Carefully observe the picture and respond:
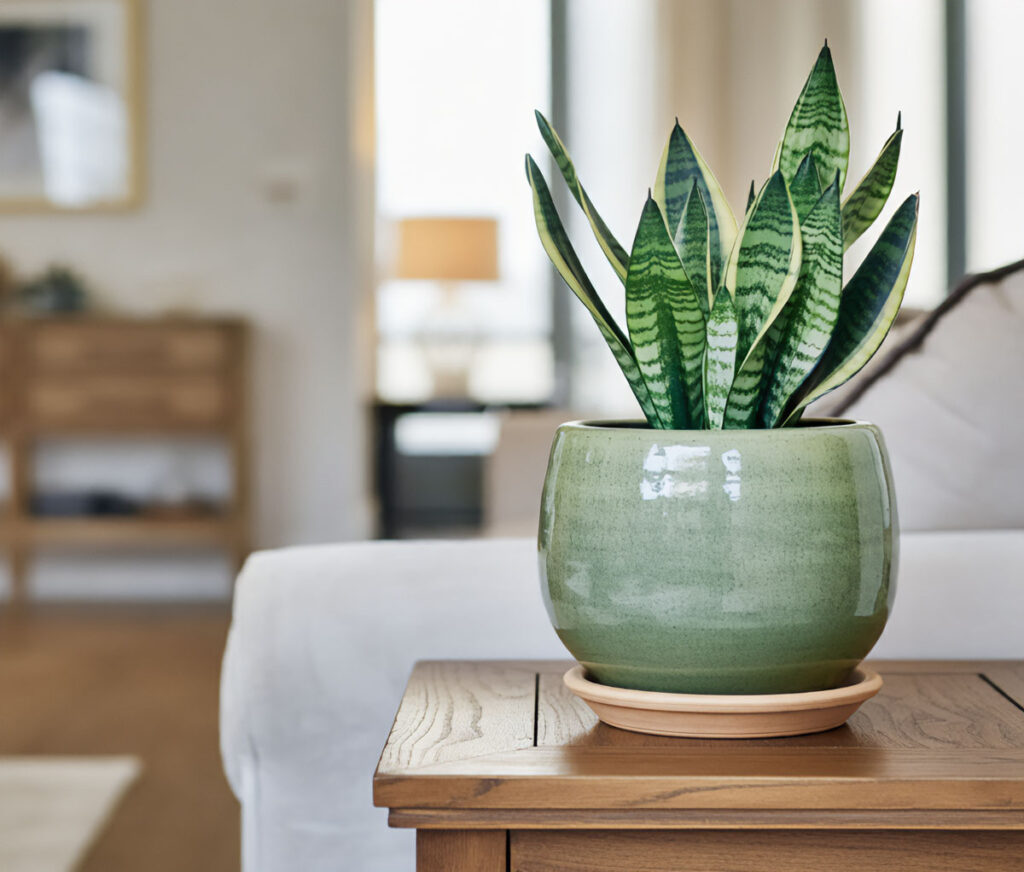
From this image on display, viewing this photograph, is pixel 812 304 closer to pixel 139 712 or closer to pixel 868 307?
pixel 868 307

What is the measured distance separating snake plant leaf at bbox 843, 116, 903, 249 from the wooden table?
0.27 meters

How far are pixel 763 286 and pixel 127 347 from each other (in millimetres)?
3829

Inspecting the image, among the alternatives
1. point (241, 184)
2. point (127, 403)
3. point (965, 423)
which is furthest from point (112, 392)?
point (965, 423)

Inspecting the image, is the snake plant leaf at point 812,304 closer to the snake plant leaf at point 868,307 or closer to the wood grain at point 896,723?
the snake plant leaf at point 868,307

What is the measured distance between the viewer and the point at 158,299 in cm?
446

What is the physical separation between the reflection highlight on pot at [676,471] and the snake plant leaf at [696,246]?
0.10m

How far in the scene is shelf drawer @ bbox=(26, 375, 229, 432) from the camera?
4.15 meters

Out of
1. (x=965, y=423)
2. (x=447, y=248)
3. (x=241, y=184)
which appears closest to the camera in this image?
(x=965, y=423)

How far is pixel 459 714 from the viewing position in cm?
67

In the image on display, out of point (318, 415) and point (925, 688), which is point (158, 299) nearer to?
point (318, 415)

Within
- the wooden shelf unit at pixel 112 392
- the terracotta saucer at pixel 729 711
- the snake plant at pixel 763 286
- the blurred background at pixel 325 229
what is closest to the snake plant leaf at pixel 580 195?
the snake plant at pixel 763 286

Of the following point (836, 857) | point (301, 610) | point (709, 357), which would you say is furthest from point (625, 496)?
point (301, 610)

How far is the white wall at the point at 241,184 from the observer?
14.6 feet

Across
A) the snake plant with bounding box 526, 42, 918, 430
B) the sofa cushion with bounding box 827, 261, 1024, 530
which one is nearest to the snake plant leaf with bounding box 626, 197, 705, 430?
the snake plant with bounding box 526, 42, 918, 430
